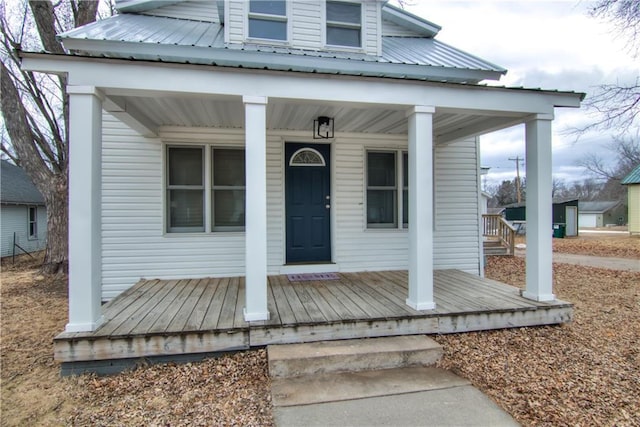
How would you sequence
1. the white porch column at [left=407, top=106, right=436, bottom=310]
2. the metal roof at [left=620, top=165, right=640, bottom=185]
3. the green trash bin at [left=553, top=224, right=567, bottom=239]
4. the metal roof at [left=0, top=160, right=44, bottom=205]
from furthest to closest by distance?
the green trash bin at [left=553, top=224, right=567, bottom=239] < the metal roof at [left=620, top=165, right=640, bottom=185] < the metal roof at [left=0, top=160, right=44, bottom=205] < the white porch column at [left=407, top=106, right=436, bottom=310]

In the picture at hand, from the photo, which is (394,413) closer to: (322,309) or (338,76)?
(322,309)

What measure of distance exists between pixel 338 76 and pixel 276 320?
2.47 metres

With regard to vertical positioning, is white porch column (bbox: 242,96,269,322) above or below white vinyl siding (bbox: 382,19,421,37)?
below

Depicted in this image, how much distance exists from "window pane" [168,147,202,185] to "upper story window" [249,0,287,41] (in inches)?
82.3

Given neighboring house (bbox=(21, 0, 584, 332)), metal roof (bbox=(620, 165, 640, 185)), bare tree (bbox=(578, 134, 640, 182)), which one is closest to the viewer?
neighboring house (bbox=(21, 0, 584, 332))

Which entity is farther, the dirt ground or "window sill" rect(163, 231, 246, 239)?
"window sill" rect(163, 231, 246, 239)

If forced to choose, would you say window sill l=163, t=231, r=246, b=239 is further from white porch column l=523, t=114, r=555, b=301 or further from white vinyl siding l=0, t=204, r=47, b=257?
white vinyl siding l=0, t=204, r=47, b=257

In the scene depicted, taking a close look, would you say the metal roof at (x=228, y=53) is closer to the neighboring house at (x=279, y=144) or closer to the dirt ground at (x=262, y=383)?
the neighboring house at (x=279, y=144)

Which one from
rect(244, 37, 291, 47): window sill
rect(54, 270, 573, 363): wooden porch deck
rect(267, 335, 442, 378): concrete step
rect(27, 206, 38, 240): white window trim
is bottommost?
rect(267, 335, 442, 378): concrete step

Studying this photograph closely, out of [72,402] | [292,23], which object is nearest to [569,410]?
[72,402]

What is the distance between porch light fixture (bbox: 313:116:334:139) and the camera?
465 centimetres

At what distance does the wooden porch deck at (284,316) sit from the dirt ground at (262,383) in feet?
0.53

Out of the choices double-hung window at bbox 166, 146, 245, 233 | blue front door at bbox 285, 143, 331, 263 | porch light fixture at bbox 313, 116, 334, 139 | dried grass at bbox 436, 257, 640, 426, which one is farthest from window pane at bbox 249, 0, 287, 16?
dried grass at bbox 436, 257, 640, 426

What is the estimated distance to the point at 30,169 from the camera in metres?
7.11
